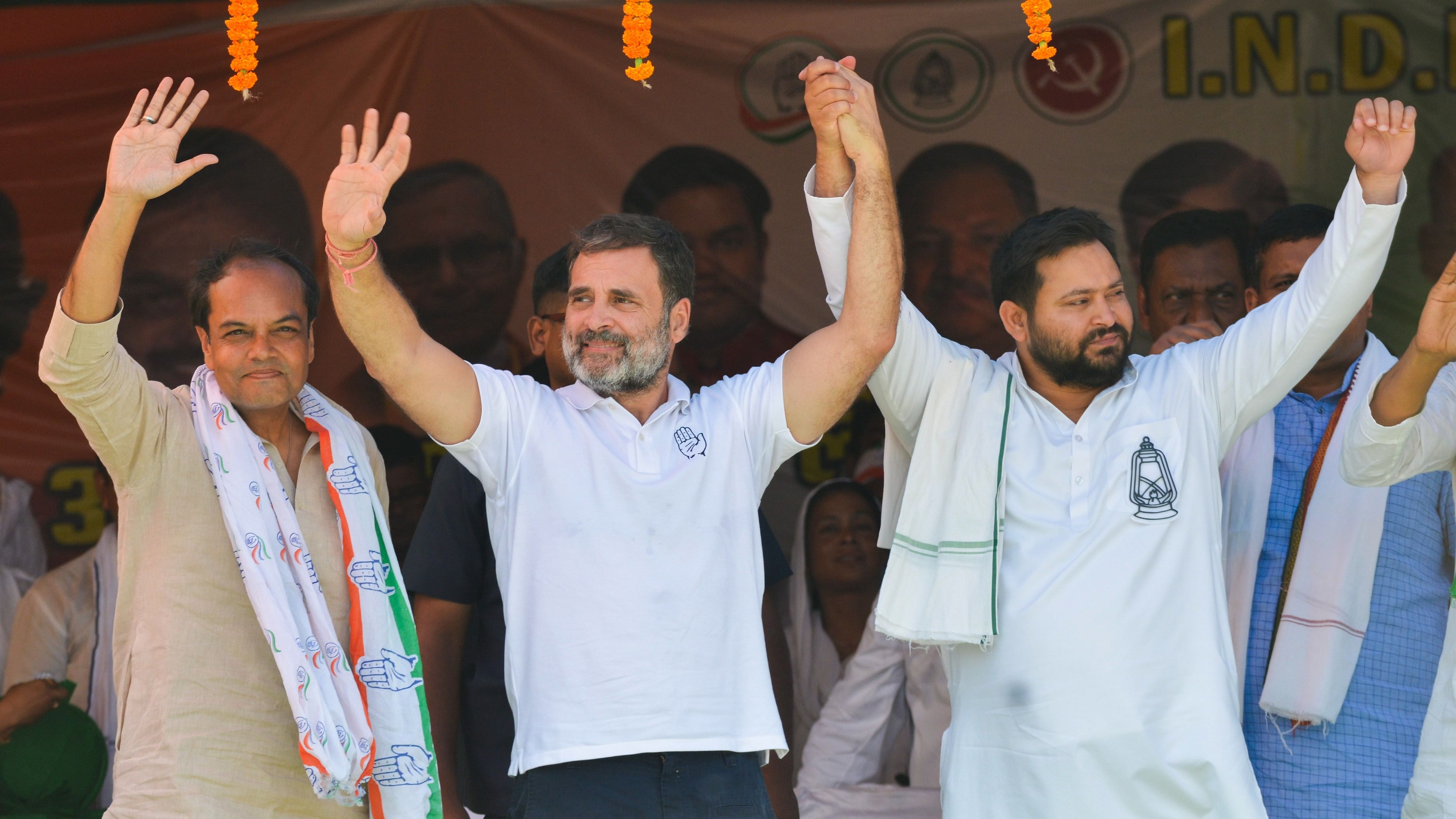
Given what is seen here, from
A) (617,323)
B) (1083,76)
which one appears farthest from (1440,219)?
(617,323)

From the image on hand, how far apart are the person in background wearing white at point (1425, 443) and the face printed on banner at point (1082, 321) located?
47 cm

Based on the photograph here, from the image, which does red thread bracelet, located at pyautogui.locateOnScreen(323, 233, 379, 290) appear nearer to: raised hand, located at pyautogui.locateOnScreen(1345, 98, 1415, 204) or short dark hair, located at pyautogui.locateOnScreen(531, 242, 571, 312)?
short dark hair, located at pyautogui.locateOnScreen(531, 242, 571, 312)

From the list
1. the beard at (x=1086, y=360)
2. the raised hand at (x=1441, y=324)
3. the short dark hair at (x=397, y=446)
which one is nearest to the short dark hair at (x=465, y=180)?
the short dark hair at (x=397, y=446)

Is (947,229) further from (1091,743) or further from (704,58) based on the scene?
(1091,743)

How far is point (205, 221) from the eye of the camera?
454 centimetres

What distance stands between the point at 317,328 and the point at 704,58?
1466mm

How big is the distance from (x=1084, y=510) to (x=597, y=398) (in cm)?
95

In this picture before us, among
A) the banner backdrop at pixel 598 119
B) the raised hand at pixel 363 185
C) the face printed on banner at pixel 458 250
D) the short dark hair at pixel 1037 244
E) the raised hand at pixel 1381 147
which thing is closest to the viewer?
the raised hand at pixel 363 185

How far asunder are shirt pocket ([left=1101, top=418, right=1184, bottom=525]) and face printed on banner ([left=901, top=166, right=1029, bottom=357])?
1.81 m

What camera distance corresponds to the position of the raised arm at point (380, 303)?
8.36 feet

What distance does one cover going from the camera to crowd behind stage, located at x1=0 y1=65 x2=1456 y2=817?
3258 millimetres

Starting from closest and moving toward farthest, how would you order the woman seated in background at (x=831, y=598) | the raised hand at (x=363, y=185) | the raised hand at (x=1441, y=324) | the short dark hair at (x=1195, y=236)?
the raised hand at (x=363, y=185)
the raised hand at (x=1441, y=324)
the short dark hair at (x=1195, y=236)
the woman seated in background at (x=831, y=598)

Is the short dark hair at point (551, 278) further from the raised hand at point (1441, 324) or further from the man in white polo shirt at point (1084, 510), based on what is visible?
the raised hand at point (1441, 324)

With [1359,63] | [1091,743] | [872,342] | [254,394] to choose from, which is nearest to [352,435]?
[254,394]
